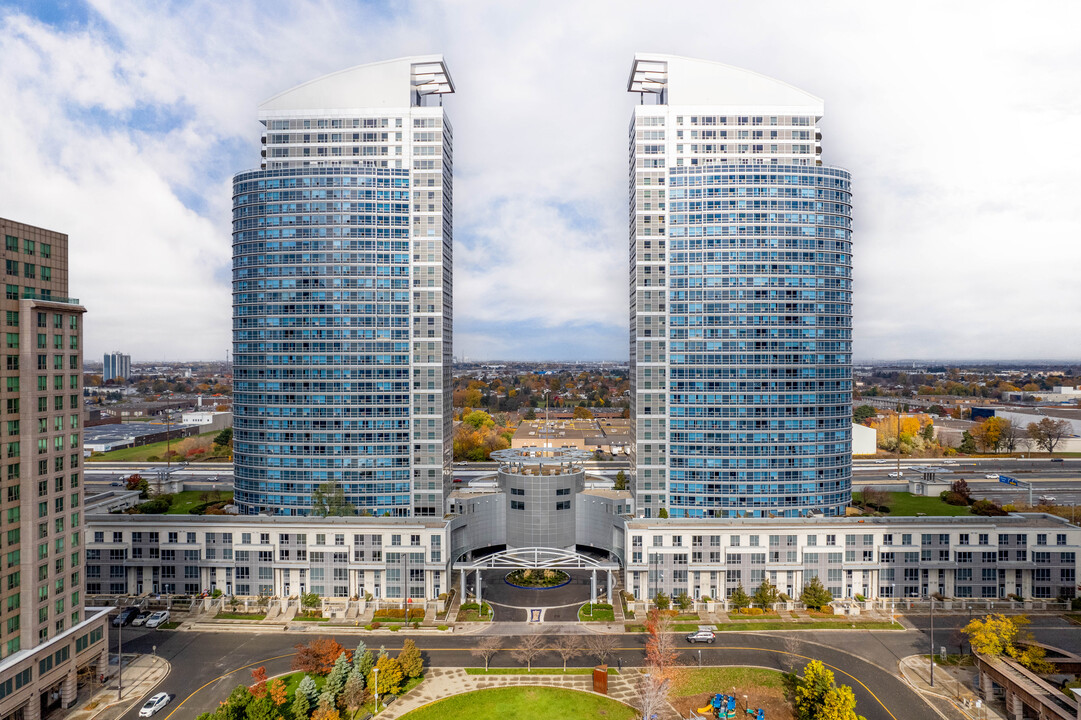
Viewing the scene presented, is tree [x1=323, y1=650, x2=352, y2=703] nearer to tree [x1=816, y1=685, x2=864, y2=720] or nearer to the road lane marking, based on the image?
the road lane marking

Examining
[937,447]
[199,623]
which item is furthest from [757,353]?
[937,447]

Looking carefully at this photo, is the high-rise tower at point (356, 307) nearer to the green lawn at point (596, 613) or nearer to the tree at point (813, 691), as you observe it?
the green lawn at point (596, 613)

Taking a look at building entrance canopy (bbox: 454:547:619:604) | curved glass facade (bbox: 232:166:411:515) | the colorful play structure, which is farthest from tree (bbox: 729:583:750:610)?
curved glass facade (bbox: 232:166:411:515)

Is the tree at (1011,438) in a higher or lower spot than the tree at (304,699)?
higher

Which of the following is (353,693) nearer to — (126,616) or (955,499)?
(126,616)

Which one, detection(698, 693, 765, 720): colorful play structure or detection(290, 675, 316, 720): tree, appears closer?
detection(290, 675, 316, 720): tree

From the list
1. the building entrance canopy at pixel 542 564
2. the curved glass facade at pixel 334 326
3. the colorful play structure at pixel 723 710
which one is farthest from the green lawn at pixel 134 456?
the colorful play structure at pixel 723 710

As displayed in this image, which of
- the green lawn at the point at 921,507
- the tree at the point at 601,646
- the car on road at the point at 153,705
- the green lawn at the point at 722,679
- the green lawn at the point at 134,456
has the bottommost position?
the tree at the point at 601,646
